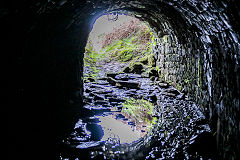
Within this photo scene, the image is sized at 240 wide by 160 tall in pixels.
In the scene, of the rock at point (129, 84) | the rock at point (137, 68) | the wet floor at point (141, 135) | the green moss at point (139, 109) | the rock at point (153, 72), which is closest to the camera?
the wet floor at point (141, 135)

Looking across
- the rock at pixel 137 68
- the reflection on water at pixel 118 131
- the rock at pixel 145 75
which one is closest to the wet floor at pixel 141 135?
the reflection on water at pixel 118 131

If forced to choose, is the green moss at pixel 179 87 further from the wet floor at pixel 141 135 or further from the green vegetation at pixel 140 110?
the green vegetation at pixel 140 110

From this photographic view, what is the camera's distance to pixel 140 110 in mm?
5000

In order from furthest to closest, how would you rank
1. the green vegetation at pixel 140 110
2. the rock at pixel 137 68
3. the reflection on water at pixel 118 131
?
the rock at pixel 137 68 < the green vegetation at pixel 140 110 < the reflection on water at pixel 118 131

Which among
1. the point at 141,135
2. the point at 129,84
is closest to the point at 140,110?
the point at 141,135

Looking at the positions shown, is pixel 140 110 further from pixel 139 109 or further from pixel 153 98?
pixel 153 98

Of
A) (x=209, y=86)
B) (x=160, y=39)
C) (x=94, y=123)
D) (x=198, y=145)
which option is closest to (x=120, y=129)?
(x=94, y=123)

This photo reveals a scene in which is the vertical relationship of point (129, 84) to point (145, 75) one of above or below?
below

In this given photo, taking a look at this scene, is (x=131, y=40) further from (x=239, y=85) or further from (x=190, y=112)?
(x=239, y=85)

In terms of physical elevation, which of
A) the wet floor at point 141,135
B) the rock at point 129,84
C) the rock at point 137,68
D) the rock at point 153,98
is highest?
the rock at point 137,68

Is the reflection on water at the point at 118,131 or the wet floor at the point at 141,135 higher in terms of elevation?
the wet floor at the point at 141,135

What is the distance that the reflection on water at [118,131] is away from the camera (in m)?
3.40

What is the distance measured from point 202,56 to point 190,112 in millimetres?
1463

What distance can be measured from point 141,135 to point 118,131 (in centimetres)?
57
